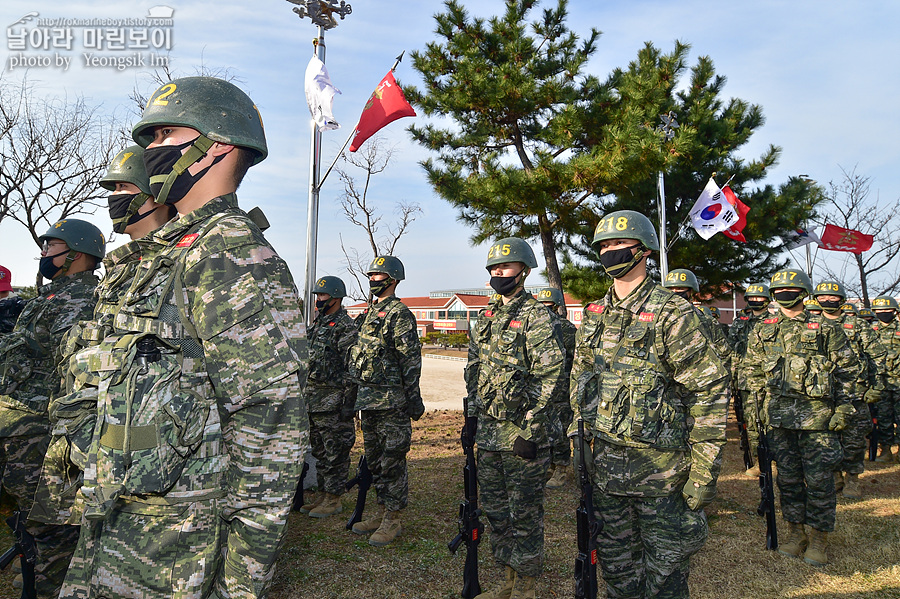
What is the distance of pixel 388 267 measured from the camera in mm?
6391

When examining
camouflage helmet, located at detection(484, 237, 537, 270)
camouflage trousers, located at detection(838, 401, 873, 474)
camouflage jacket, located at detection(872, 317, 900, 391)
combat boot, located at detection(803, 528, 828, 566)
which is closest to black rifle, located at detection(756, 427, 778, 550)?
combat boot, located at detection(803, 528, 828, 566)

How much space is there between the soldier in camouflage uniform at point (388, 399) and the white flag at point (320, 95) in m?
4.17

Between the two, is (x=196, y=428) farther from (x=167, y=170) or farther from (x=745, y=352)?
(x=745, y=352)

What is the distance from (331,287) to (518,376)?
3.62 meters

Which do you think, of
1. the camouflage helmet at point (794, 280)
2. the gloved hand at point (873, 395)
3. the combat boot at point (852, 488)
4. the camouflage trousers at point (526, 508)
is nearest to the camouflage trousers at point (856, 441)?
the combat boot at point (852, 488)

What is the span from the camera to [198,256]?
175 centimetres

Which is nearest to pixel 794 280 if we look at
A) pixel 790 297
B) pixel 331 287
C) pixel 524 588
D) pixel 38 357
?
pixel 790 297

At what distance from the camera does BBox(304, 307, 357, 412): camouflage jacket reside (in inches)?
262

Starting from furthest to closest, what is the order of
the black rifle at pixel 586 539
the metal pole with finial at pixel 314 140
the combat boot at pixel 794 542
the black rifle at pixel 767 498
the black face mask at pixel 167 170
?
the metal pole with finial at pixel 314 140, the black rifle at pixel 767 498, the combat boot at pixel 794 542, the black rifle at pixel 586 539, the black face mask at pixel 167 170

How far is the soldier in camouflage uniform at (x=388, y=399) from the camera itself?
5.89 metres

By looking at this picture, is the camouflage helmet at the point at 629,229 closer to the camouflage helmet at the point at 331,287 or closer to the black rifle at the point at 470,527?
the black rifle at the point at 470,527

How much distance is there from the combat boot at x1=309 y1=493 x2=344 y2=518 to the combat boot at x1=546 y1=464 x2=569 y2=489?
10.0 feet

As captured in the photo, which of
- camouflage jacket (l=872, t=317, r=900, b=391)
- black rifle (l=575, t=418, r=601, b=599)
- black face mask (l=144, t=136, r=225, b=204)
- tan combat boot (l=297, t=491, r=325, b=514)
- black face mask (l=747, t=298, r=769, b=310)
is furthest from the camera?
black face mask (l=747, t=298, r=769, b=310)

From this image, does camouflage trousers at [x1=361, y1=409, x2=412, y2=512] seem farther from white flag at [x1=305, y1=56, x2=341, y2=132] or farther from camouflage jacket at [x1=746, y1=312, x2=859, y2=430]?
white flag at [x1=305, y1=56, x2=341, y2=132]
